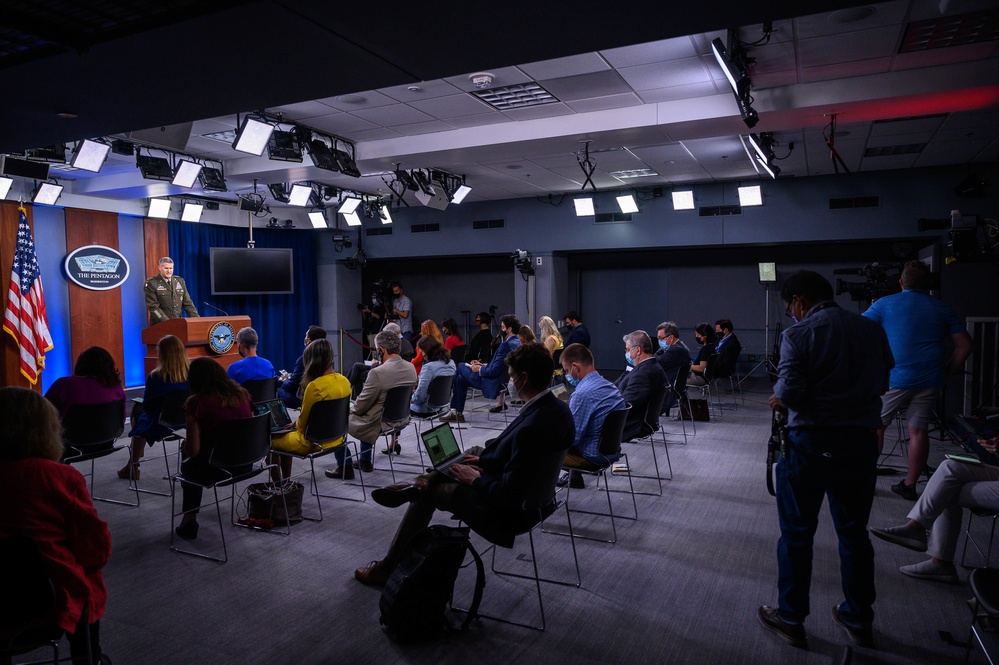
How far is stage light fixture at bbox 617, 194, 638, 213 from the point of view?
1041cm

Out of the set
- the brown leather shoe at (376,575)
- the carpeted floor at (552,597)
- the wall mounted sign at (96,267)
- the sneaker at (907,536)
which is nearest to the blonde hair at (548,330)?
the carpeted floor at (552,597)

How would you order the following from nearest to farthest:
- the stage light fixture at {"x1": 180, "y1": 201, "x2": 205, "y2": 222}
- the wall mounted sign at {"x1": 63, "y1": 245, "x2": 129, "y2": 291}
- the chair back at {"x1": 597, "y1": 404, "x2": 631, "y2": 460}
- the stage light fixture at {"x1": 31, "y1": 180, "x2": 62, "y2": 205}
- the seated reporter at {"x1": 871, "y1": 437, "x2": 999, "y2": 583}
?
the seated reporter at {"x1": 871, "y1": 437, "x2": 999, "y2": 583}, the chair back at {"x1": 597, "y1": 404, "x2": 631, "y2": 460}, the stage light fixture at {"x1": 31, "y1": 180, "x2": 62, "y2": 205}, the wall mounted sign at {"x1": 63, "y1": 245, "x2": 129, "y2": 291}, the stage light fixture at {"x1": 180, "y1": 201, "x2": 205, "y2": 222}

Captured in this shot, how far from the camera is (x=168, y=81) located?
9.53 feet

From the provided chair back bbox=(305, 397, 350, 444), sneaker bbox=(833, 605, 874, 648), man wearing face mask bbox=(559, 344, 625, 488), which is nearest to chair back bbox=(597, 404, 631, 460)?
man wearing face mask bbox=(559, 344, 625, 488)

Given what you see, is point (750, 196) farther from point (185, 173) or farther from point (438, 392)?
point (185, 173)

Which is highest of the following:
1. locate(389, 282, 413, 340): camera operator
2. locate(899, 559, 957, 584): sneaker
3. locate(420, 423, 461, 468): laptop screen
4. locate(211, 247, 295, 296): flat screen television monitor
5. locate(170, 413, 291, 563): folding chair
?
locate(211, 247, 295, 296): flat screen television monitor

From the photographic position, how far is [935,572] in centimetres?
339

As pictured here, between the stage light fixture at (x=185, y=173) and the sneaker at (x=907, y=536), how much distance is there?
7.61 metres

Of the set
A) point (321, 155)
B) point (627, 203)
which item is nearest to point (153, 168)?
point (321, 155)

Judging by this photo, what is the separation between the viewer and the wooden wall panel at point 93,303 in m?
9.62

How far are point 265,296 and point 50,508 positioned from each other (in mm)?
11178

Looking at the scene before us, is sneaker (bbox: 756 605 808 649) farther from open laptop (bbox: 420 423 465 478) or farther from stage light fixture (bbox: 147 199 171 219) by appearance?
stage light fixture (bbox: 147 199 171 219)

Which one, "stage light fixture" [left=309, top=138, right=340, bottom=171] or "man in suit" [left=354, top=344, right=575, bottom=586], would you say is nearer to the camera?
"man in suit" [left=354, top=344, right=575, bottom=586]

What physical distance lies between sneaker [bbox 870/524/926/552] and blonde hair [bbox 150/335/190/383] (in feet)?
16.1
